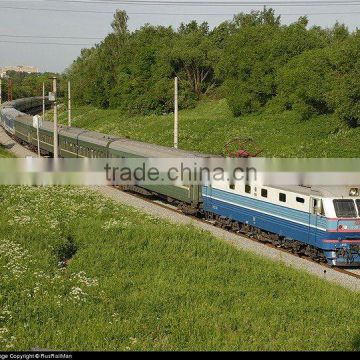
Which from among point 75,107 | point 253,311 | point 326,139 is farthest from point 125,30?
point 253,311

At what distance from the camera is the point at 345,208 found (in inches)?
690

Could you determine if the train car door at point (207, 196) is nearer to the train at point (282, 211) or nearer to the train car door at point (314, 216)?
the train at point (282, 211)

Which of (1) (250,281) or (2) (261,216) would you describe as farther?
(2) (261,216)

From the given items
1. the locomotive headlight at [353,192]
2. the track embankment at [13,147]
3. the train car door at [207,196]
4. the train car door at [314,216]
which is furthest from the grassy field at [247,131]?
the locomotive headlight at [353,192]

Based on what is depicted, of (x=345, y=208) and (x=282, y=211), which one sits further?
(x=282, y=211)

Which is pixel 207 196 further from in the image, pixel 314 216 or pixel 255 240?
pixel 314 216

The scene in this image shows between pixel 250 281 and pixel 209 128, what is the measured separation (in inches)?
1350

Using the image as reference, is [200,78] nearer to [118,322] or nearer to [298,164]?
[298,164]

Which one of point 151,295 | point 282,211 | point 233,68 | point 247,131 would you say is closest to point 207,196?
point 282,211

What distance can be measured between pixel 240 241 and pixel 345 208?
4.51 metres

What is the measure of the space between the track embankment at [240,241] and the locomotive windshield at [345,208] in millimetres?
1663

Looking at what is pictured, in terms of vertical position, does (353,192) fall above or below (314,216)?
above

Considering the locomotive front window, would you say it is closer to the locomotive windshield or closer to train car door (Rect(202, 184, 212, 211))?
the locomotive windshield

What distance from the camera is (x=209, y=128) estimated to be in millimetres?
49594
